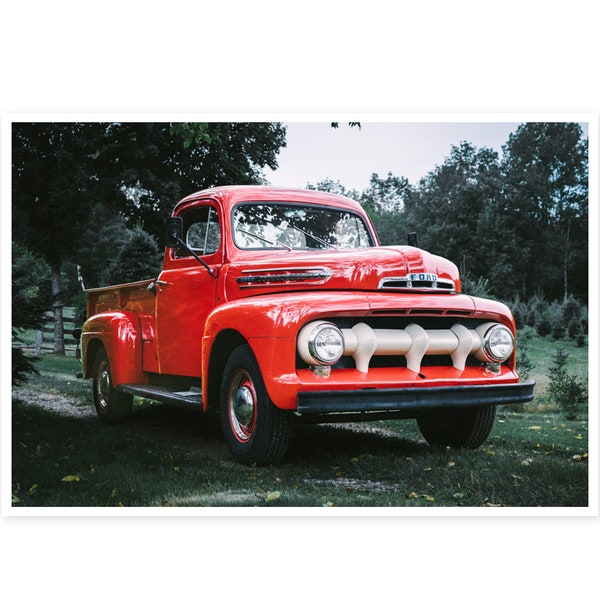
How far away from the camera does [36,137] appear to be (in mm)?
4832

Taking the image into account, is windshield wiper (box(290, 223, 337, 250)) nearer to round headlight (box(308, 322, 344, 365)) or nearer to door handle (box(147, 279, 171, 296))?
door handle (box(147, 279, 171, 296))

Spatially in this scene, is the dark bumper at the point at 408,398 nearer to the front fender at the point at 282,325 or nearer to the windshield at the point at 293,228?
the front fender at the point at 282,325

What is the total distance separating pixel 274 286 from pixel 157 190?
2.42 m

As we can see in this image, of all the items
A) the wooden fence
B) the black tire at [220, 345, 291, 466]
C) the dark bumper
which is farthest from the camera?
the wooden fence

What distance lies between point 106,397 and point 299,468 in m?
2.74

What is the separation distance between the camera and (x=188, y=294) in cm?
495

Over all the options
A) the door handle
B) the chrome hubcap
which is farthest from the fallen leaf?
the door handle

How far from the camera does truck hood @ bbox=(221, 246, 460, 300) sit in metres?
4.09

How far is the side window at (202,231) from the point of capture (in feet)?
15.9

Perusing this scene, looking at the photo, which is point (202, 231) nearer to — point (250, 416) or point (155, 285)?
point (155, 285)

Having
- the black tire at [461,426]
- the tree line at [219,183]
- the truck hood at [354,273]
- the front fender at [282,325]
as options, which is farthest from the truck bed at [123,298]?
the black tire at [461,426]

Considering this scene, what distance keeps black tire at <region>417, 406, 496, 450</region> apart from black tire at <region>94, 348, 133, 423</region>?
2626mm

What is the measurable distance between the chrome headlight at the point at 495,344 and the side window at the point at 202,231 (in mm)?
1874
